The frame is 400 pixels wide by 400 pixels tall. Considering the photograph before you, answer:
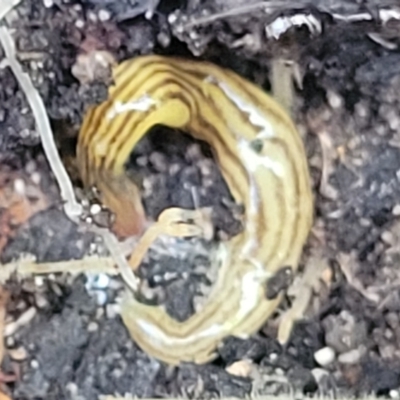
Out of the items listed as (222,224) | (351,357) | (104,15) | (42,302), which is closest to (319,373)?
(351,357)

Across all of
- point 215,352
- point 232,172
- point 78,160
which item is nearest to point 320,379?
point 215,352

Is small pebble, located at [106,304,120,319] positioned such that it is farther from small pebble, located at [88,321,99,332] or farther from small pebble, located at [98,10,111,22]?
small pebble, located at [98,10,111,22]

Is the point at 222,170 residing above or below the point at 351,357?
above

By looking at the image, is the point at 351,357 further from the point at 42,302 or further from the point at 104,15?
the point at 104,15

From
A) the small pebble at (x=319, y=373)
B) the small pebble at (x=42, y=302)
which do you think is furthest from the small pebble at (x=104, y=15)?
the small pebble at (x=319, y=373)

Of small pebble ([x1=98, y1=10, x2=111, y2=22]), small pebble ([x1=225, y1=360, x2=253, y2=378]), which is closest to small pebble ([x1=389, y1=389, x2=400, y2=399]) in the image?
small pebble ([x1=225, y1=360, x2=253, y2=378])

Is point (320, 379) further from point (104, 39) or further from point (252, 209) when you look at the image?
point (104, 39)
